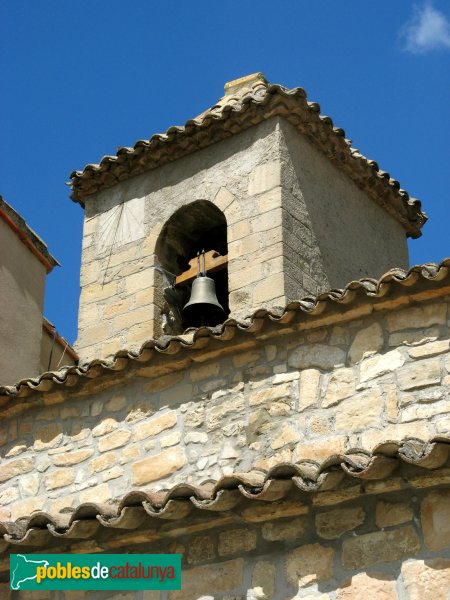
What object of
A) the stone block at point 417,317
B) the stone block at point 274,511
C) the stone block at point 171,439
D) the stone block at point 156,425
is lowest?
the stone block at point 274,511

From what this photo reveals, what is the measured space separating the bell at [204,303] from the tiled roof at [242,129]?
1400 millimetres

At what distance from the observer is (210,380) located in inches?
272

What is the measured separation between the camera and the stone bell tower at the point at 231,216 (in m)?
8.54

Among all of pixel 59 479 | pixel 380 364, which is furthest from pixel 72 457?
pixel 380 364

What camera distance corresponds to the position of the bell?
824 centimetres

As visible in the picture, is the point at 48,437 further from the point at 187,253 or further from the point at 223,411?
the point at 187,253

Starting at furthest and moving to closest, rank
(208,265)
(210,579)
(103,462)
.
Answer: (208,265), (103,462), (210,579)

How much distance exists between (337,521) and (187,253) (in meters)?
4.31

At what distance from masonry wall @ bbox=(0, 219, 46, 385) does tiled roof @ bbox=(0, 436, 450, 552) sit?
3.16 m

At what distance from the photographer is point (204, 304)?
823 centimetres

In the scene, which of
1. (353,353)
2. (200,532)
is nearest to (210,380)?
(353,353)

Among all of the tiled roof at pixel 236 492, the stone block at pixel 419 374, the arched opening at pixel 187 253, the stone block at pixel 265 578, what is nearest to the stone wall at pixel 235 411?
the stone block at pixel 419 374

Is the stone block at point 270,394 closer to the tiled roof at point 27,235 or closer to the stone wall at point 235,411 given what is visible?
the stone wall at point 235,411

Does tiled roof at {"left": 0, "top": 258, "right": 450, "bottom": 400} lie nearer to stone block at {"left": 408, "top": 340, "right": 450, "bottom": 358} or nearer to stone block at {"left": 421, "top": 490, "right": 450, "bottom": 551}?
stone block at {"left": 408, "top": 340, "right": 450, "bottom": 358}
